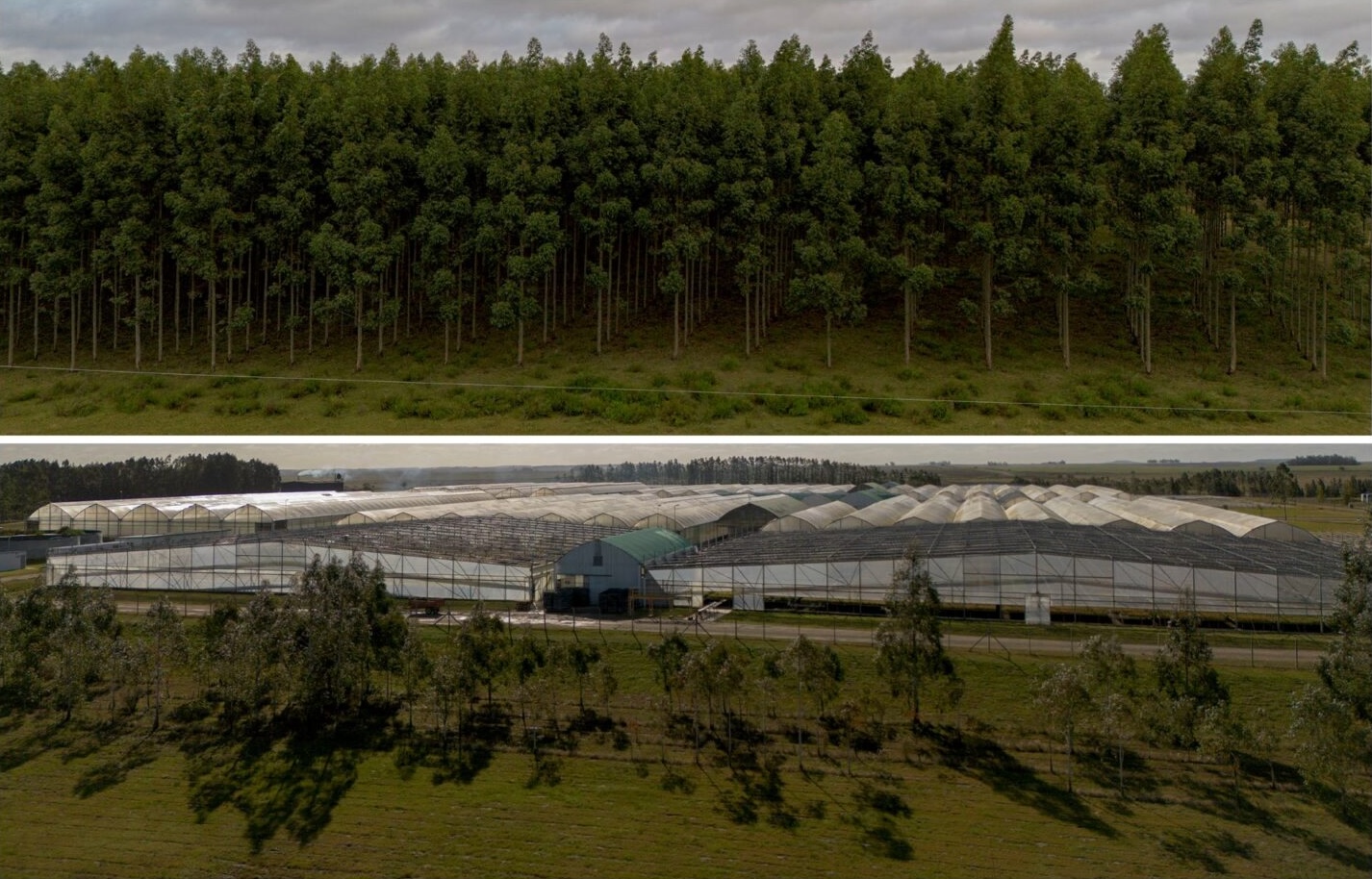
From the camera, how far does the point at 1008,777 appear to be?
17.8ft

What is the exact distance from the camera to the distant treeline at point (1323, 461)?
5.28 meters

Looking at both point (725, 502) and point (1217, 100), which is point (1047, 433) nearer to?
point (725, 502)

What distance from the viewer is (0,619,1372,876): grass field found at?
494cm

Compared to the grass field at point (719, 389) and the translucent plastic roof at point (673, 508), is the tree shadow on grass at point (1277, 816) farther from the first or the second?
the grass field at point (719, 389)

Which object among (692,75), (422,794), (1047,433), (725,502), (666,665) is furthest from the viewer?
(692,75)

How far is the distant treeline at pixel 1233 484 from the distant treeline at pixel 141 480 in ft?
17.9

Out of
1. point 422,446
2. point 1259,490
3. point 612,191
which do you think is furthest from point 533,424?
point 1259,490

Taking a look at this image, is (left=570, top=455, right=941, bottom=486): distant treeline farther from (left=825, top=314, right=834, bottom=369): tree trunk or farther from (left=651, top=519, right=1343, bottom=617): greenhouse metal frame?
(left=825, top=314, right=834, bottom=369): tree trunk

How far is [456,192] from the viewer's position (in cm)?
947

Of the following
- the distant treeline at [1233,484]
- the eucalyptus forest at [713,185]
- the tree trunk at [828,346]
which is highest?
the eucalyptus forest at [713,185]

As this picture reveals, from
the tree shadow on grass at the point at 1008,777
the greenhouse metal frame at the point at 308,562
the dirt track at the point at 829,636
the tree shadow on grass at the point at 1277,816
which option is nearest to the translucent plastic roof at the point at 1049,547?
the dirt track at the point at 829,636

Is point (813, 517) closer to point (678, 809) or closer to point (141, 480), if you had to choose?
point (678, 809)

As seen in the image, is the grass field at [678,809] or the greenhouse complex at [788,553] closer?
the grass field at [678,809]

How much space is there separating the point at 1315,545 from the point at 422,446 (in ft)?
20.2
